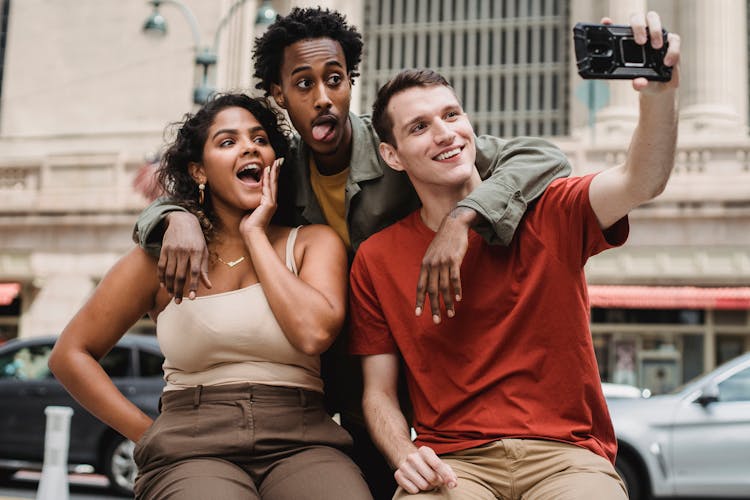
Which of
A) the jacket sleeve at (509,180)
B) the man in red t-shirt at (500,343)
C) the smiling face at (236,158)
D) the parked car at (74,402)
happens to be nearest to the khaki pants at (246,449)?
the man in red t-shirt at (500,343)

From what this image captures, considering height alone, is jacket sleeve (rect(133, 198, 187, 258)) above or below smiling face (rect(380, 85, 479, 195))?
below

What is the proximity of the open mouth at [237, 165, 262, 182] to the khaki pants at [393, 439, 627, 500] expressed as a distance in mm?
1209

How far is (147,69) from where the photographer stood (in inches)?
1073

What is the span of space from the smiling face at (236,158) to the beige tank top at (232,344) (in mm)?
382

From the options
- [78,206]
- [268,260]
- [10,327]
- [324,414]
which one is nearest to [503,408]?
[324,414]

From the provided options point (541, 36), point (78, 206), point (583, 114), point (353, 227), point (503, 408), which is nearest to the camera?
point (503, 408)

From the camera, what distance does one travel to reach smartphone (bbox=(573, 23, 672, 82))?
2.51m

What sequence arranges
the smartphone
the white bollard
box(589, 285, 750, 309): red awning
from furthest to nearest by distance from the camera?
box(589, 285, 750, 309): red awning, the white bollard, the smartphone

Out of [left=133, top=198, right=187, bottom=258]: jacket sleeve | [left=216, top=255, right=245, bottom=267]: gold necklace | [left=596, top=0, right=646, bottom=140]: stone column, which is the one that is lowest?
[left=216, top=255, right=245, bottom=267]: gold necklace

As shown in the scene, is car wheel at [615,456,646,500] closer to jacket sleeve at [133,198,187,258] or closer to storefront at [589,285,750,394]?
jacket sleeve at [133,198,187,258]

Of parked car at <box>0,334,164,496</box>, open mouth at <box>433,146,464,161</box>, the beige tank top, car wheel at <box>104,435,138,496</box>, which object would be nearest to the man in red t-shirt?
open mouth at <box>433,146,464,161</box>

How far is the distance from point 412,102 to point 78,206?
68.3 feet

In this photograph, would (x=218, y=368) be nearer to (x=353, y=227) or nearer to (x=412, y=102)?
(x=353, y=227)

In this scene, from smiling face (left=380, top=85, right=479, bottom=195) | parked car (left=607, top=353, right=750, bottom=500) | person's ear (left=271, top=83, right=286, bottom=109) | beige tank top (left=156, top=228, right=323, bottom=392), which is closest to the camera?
beige tank top (left=156, top=228, right=323, bottom=392)
